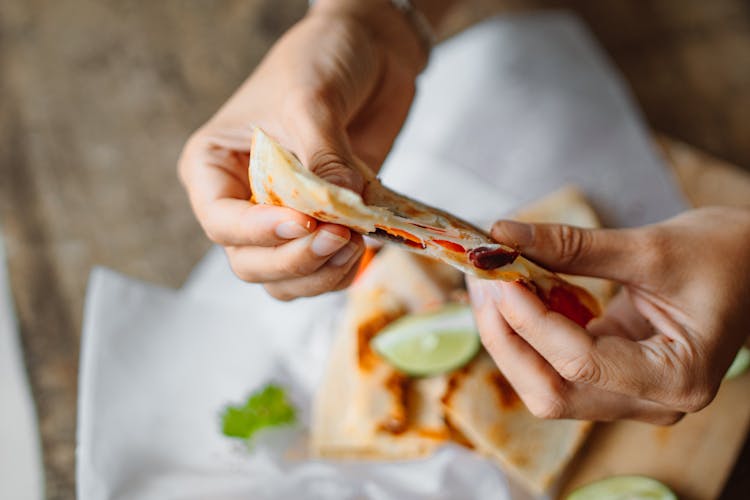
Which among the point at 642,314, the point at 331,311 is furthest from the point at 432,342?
the point at 642,314

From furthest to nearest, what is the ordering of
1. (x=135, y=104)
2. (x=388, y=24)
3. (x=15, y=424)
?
(x=135, y=104) < (x=15, y=424) < (x=388, y=24)

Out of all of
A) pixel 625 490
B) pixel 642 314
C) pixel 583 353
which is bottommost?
pixel 625 490

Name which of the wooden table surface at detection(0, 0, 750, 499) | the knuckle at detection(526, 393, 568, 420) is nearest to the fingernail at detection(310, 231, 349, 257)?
the knuckle at detection(526, 393, 568, 420)

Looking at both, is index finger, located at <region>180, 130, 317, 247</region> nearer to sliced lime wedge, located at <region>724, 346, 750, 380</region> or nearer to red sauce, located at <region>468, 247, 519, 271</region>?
red sauce, located at <region>468, 247, 519, 271</region>

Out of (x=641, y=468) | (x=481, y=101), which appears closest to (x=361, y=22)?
(x=481, y=101)

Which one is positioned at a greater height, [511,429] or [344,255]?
[344,255]

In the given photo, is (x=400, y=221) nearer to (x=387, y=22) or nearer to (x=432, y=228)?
(x=432, y=228)
